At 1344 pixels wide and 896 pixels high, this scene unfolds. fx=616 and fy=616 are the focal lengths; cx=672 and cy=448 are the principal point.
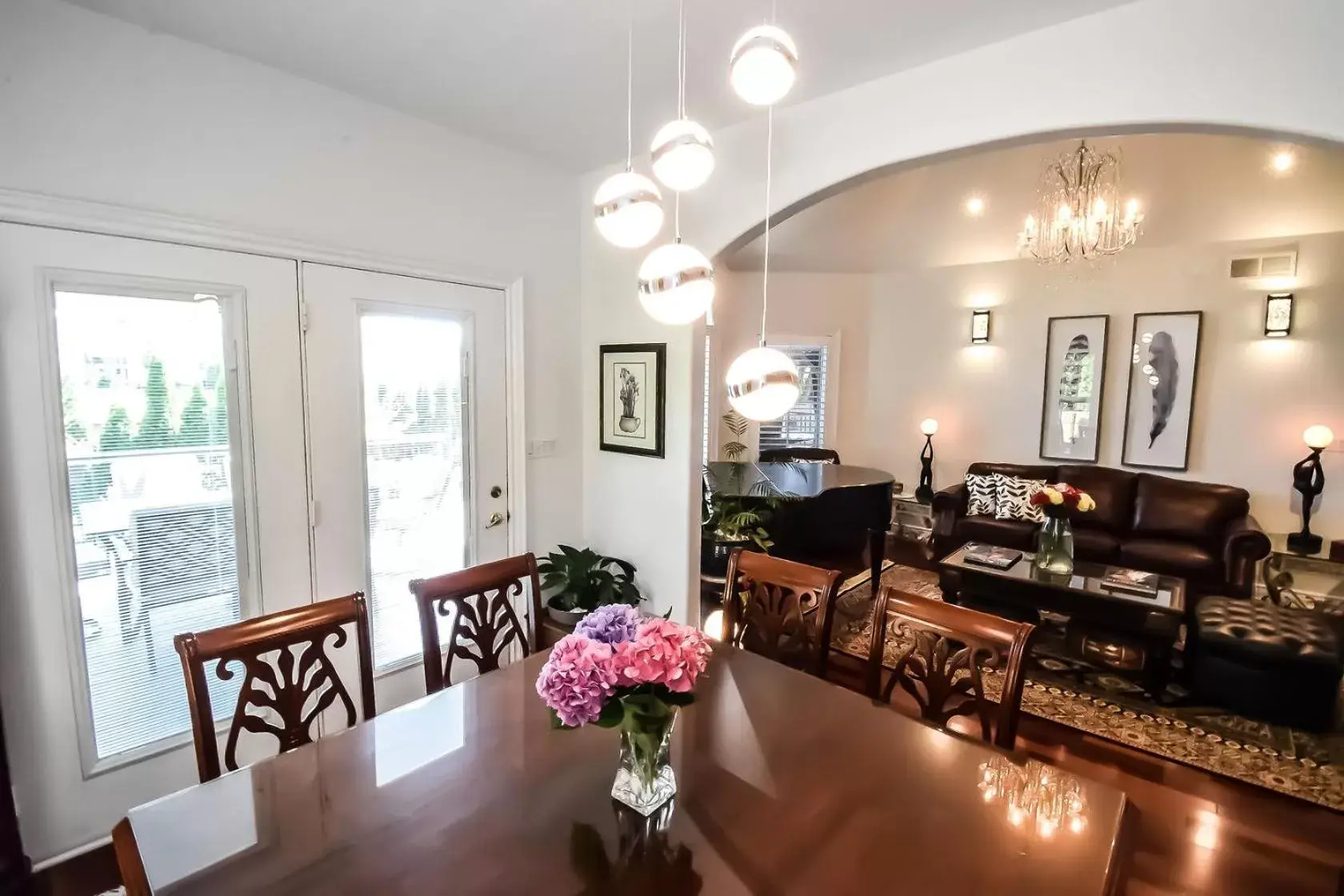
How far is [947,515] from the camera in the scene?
4.95 metres

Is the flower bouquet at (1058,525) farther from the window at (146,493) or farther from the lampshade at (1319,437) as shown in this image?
the window at (146,493)

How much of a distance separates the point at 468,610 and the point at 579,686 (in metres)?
0.96

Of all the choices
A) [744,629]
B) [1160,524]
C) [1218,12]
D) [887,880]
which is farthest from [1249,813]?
[1160,524]

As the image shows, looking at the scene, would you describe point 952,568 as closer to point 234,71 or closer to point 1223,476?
point 1223,476

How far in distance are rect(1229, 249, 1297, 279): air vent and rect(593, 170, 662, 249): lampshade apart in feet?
17.8

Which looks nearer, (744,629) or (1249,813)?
(744,629)

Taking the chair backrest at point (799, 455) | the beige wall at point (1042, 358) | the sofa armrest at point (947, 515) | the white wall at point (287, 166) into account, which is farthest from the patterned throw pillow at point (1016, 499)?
the white wall at point (287, 166)

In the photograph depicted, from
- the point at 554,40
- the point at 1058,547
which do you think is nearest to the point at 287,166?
the point at 554,40

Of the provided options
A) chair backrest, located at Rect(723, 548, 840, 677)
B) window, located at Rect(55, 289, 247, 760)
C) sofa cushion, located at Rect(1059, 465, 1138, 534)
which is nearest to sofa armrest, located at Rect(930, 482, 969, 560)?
sofa cushion, located at Rect(1059, 465, 1138, 534)

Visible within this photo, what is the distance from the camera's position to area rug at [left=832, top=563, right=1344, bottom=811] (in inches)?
94.0

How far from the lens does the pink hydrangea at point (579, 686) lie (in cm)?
105

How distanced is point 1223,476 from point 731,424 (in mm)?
3949

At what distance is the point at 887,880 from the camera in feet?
3.18

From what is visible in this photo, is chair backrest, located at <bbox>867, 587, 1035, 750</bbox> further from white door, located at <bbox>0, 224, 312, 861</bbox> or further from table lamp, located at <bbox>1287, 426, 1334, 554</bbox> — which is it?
table lamp, located at <bbox>1287, 426, 1334, 554</bbox>
